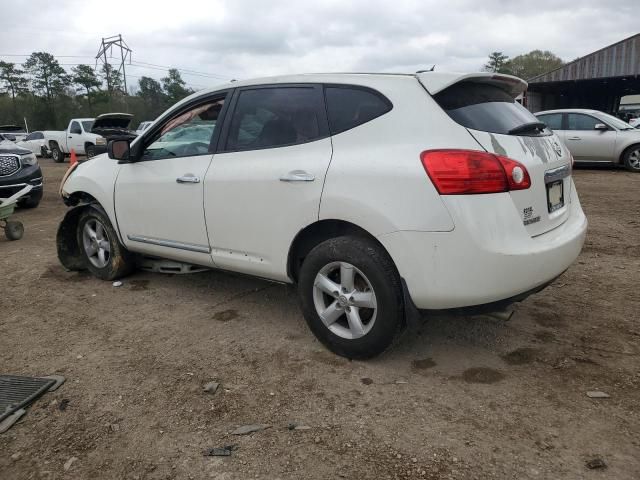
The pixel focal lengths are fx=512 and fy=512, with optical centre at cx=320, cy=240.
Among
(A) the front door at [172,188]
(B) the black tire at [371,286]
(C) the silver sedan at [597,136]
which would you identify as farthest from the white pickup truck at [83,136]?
(B) the black tire at [371,286]

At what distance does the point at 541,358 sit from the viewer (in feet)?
10.3

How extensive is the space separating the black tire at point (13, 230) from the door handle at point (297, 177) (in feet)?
17.9

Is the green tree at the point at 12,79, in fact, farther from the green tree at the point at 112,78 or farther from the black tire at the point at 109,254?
the black tire at the point at 109,254

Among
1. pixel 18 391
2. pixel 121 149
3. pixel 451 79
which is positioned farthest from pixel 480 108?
pixel 18 391

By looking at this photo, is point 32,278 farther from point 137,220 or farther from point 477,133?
point 477,133

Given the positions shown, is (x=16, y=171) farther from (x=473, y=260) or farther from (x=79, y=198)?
(x=473, y=260)

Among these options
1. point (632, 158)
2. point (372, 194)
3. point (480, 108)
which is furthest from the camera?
point (632, 158)

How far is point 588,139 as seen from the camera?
471 inches

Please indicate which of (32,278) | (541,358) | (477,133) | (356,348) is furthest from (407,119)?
(32,278)

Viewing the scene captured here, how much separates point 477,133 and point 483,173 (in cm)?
27

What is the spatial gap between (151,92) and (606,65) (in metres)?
50.1

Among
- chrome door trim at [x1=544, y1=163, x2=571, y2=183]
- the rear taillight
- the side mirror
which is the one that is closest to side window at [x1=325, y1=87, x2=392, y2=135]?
the rear taillight

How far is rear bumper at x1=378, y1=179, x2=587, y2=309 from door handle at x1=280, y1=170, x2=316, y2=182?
60cm

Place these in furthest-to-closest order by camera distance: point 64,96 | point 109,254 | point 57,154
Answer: point 64,96, point 57,154, point 109,254
